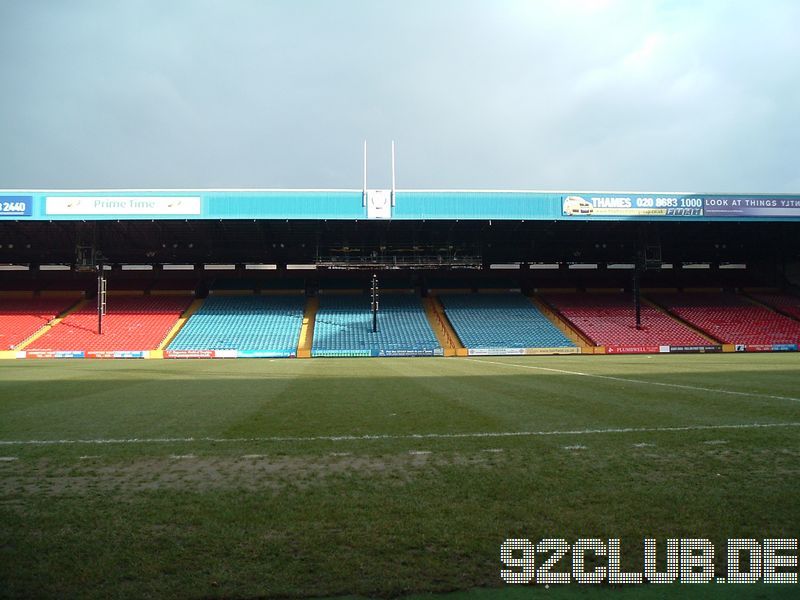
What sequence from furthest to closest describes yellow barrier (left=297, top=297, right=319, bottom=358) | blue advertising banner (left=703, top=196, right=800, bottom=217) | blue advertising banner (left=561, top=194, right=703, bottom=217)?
1. yellow barrier (left=297, top=297, right=319, bottom=358)
2. blue advertising banner (left=703, top=196, right=800, bottom=217)
3. blue advertising banner (left=561, top=194, right=703, bottom=217)

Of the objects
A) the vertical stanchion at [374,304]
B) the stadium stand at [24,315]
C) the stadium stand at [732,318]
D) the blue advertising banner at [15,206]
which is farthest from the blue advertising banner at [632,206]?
the stadium stand at [24,315]

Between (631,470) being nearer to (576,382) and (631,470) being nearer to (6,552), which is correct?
(6,552)

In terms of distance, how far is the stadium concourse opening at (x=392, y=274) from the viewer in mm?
35281

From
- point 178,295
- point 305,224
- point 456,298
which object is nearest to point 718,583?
point 305,224

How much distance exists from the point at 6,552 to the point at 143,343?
1429 inches

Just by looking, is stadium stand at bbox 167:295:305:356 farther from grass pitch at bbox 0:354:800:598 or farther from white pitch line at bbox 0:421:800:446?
white pitch line at bbox 0:421:800:446

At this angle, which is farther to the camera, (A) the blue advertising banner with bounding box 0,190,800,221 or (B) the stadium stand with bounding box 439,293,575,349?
(B) the stadium stand with bounding box 439,293,575,349

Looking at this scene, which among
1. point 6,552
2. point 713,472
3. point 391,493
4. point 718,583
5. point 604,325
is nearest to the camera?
point 718,583

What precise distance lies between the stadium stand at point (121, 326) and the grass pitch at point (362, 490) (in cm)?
2899

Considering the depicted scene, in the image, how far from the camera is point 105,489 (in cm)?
506

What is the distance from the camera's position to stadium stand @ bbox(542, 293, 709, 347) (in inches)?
1481

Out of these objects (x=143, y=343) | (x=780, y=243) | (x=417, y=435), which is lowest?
(x=143, y=343)

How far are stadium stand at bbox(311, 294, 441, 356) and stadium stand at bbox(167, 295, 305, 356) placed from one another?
2.00 metres

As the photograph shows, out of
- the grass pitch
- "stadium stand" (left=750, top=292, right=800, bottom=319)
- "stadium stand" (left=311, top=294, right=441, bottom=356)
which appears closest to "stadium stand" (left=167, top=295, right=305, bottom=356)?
"stadium stand" (left=311, top=294, right=441, bottom=356)
